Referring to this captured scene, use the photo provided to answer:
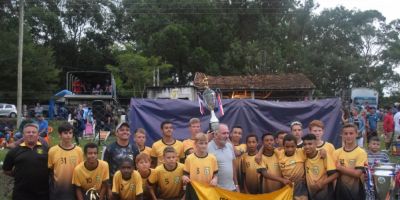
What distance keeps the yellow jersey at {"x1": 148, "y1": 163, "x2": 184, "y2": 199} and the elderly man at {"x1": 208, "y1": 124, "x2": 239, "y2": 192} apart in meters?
0.58

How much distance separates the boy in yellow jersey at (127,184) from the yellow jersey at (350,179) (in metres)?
2.81

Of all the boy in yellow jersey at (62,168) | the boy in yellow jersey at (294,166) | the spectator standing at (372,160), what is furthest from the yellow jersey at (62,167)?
the spectator standing at (372,160)

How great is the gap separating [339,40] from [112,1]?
92.1ft

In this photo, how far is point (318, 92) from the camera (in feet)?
147

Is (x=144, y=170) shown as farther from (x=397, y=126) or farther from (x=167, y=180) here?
(x=397, y=126)

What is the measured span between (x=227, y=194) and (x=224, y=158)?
555 mm

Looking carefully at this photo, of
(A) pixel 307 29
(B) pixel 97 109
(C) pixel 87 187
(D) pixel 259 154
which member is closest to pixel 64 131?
(C) pixel 87 187

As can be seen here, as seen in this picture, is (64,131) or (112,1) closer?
(64,131)

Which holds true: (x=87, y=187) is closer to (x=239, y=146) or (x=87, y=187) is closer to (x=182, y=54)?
(x=239, y=146)

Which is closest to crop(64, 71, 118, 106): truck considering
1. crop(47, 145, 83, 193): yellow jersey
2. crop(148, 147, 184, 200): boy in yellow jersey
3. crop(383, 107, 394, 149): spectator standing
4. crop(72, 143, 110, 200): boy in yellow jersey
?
crop(383, 107, 394, 149): spectator standing

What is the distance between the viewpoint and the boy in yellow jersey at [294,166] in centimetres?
688

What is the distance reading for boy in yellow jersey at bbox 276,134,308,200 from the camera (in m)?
6.88

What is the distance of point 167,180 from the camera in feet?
22.8

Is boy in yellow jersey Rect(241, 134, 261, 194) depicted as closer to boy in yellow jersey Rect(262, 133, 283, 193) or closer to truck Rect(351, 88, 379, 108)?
boy in yellow jersey Rect(262, 133, 283, 193)
